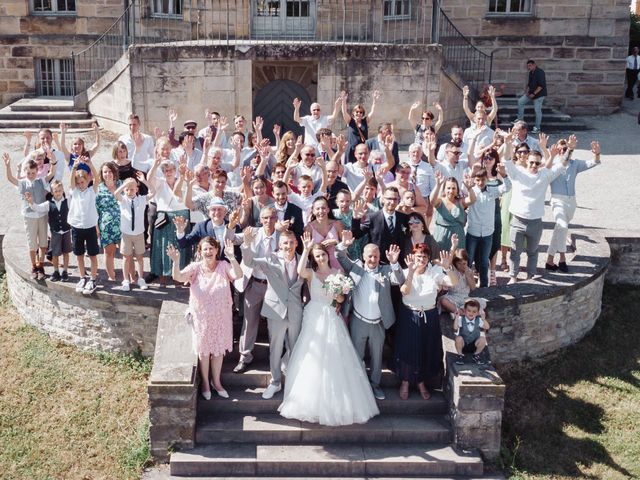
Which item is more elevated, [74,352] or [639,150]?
[639,150]

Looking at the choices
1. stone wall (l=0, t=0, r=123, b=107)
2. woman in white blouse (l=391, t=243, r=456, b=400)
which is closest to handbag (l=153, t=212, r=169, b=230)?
woman in white blouse (l=391, t=243, r=456, b=400)

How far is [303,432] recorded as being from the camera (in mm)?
8641

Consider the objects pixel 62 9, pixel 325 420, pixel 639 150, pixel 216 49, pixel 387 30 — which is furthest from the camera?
pixel 62 9

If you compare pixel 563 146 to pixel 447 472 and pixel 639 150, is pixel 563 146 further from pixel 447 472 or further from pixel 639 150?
pixel 639 150

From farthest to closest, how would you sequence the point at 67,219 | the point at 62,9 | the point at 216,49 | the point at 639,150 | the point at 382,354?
the point at 62,9 → the point at 639,150 → the point at 216,49 → the point at 67,219 → the point at 382,354

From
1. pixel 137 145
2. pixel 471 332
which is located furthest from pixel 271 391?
pixel 137 145

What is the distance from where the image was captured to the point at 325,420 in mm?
8477

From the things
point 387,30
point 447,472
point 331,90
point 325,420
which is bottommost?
point 447,472

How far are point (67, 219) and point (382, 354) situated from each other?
4272 millimetres

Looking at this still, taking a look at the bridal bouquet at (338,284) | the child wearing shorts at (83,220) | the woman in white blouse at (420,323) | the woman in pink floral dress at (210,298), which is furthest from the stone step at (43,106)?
the woman in white blouse at (420,323)

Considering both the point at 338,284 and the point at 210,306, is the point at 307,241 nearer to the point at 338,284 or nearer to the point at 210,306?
the point at 338,284

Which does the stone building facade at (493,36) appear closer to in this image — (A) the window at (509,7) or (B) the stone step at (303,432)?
(A) the window at (509,7)

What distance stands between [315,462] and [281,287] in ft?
6.10

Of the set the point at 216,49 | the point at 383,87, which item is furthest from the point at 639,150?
the point at 216,49
